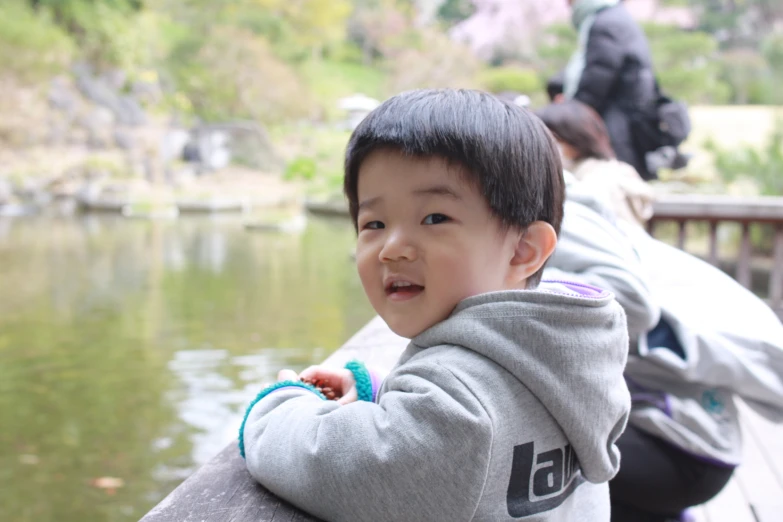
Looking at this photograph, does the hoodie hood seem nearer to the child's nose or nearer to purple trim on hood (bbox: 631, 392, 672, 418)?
the child's nose

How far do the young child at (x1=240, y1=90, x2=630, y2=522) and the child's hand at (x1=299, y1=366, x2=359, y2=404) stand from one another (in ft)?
0.24

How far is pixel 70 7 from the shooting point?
49.5ft

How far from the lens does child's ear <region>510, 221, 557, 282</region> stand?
59 cm

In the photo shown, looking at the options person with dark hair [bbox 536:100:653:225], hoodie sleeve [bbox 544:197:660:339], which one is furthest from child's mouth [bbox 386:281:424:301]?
person with dark hair [bbox 536:100:653:225]

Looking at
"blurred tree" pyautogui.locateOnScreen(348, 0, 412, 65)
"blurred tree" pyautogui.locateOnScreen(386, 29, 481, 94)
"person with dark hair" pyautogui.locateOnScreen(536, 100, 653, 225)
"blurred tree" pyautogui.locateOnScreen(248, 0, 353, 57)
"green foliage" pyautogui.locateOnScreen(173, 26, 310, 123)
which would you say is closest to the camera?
"person with dark hair" pyautogui.locateOnScreen(536, 100, 653, 225)

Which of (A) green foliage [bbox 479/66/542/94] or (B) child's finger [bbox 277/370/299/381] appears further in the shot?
(A) green foliage [bbox 479/66/542/94]

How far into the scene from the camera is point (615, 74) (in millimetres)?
2322

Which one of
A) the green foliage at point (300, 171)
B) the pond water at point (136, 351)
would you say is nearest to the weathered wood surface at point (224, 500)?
the pond water at point (136, 351)

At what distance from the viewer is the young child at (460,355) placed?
491mm

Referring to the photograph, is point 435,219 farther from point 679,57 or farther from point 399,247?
point 679,57

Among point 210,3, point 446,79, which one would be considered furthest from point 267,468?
point 210,3

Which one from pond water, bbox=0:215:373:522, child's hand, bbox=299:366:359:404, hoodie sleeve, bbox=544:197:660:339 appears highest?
hoodie sleeve, bbox=544:197:660:339

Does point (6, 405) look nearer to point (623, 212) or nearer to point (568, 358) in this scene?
point (623, 212)

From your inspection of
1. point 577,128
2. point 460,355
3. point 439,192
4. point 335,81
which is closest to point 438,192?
point 439,192
